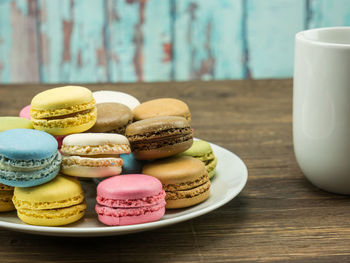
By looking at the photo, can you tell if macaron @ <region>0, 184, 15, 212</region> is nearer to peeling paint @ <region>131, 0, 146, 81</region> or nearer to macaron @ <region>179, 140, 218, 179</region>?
macaron @ <region>179, 140, 218, 179</region>

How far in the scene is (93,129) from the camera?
750mm

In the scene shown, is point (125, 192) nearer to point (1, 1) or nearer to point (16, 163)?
point (16, 163)

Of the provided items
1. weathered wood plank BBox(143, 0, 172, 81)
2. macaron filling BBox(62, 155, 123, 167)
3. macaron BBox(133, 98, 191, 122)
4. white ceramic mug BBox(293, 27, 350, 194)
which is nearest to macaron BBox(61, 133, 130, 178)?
macaron filling BBox(62, 155, 123, 167)

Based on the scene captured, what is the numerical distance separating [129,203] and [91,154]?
3.2 inches

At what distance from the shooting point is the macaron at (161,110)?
785 mm

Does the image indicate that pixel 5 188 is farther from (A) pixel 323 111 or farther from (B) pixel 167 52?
(B) pixel 167 52

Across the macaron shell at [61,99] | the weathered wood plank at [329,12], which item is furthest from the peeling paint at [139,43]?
the macaron shell at [61,99]

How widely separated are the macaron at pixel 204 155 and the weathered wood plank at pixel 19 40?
4.38 ft

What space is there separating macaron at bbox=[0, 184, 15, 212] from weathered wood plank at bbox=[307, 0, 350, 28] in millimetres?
1498

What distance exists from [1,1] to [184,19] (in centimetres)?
63

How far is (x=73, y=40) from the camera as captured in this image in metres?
1.96

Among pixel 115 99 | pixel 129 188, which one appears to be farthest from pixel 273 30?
pixel 129 188

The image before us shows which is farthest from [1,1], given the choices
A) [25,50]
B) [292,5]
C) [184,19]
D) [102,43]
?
[292,5]

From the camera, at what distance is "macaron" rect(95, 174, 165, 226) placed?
63 cm
